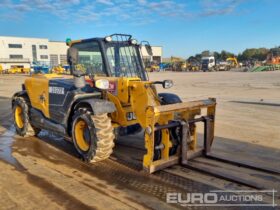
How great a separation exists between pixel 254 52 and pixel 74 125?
318ft

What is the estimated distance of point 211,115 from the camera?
5.79 m

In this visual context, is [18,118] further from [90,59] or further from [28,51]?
[28,51]

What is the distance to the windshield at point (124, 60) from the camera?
20.0 ft

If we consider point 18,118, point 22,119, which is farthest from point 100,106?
point 18,118

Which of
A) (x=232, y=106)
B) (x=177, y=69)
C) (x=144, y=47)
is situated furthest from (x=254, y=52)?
(x=144, y=47)

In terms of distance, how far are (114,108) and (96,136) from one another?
595 millimetres

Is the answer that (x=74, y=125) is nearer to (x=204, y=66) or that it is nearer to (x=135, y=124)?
(x=135, y=124)

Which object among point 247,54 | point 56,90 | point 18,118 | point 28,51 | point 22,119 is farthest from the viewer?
point 247,54

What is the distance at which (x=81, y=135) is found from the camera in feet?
19.2

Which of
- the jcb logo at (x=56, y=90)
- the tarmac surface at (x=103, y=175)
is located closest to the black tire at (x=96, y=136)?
the tarmac surface at (x=103, y=175)

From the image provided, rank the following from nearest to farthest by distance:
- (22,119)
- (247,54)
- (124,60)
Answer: (124,60)
(22,119)
(247,54)

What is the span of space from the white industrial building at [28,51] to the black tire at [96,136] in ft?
252

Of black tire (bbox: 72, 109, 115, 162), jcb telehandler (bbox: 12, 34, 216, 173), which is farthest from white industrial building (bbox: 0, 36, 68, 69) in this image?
black tire (bbox: 72, 109, 115, 162)

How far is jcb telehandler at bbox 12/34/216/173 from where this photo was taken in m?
5.07
